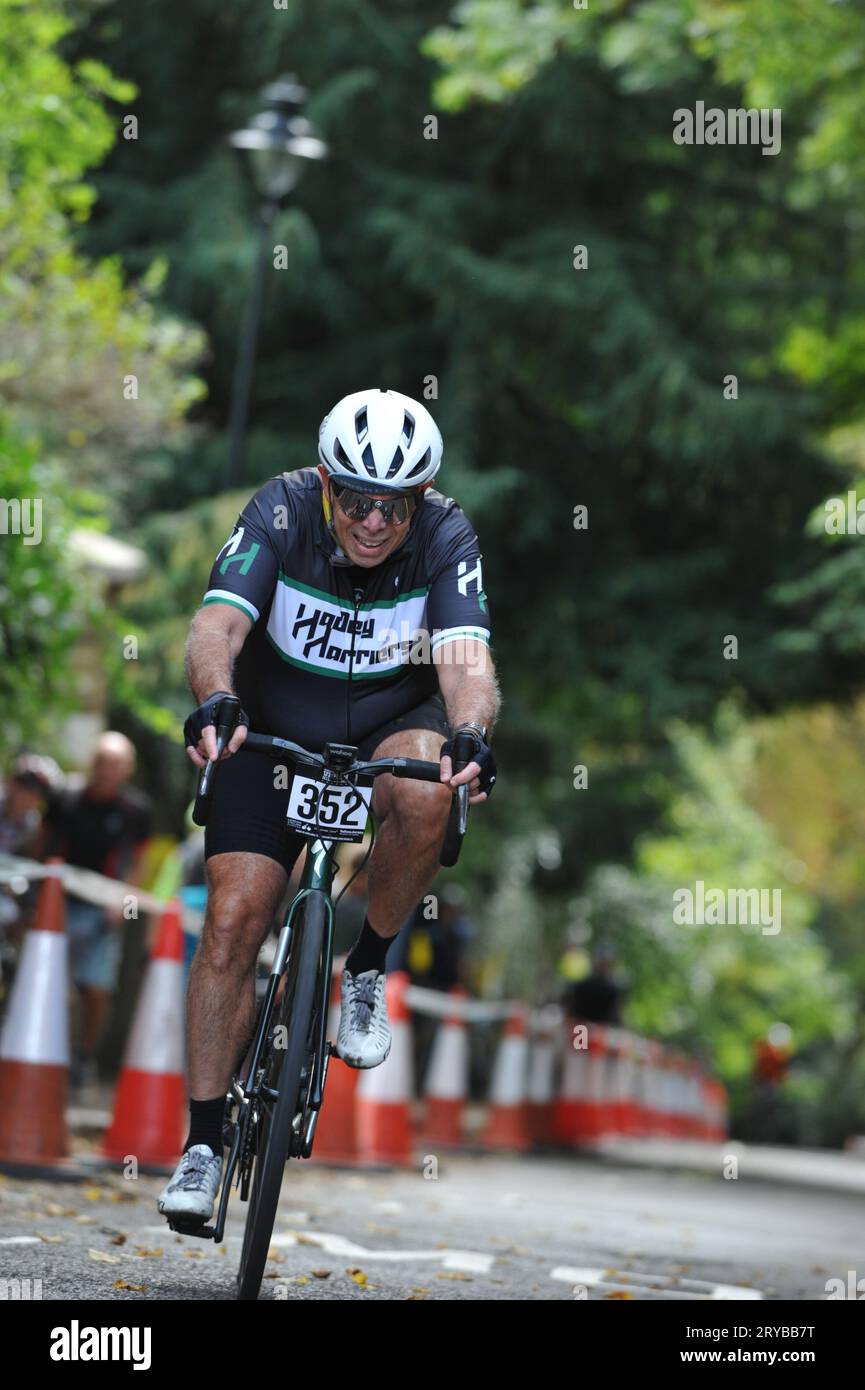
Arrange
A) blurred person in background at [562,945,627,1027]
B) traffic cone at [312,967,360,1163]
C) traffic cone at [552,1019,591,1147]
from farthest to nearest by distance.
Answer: blurred person in background at [562,945,627,1027], traffic cone at [552,1019,591,1147], traffic cone at [312,967,360,1163]

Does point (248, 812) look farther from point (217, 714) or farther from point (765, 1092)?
point (765, 1092)

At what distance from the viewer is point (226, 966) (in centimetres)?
591

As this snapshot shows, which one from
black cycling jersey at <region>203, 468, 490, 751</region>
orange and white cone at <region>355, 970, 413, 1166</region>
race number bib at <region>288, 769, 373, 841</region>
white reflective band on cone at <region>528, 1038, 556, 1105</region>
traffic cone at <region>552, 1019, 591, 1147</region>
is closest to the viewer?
race number bib at <region>288, 769, 373, 841</region>

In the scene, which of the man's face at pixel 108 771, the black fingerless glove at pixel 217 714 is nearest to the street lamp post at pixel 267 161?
the man's face at pixel 108 771

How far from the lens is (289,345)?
68.7 ft

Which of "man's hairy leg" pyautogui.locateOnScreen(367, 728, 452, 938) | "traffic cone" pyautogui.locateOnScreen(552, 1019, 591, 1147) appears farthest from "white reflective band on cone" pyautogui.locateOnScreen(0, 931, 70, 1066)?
"traffic cone" pyautogui.locateOnScreen(552, 1019, 591, 1147)

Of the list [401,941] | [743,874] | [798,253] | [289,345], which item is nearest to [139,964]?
[401,941]

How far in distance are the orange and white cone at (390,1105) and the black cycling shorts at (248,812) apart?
274 inches

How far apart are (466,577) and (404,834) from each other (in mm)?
682

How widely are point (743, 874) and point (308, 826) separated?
43.9m

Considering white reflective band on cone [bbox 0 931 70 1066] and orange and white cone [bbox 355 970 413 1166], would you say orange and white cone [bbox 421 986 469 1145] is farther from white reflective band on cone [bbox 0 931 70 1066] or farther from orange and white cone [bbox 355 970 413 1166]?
white reflective band on cone [bbox 0 931 70 1066]

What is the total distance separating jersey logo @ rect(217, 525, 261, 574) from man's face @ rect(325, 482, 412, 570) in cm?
22

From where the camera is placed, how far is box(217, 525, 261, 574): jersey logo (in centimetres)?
591

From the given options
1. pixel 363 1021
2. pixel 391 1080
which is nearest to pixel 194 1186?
pixel 363 1021
